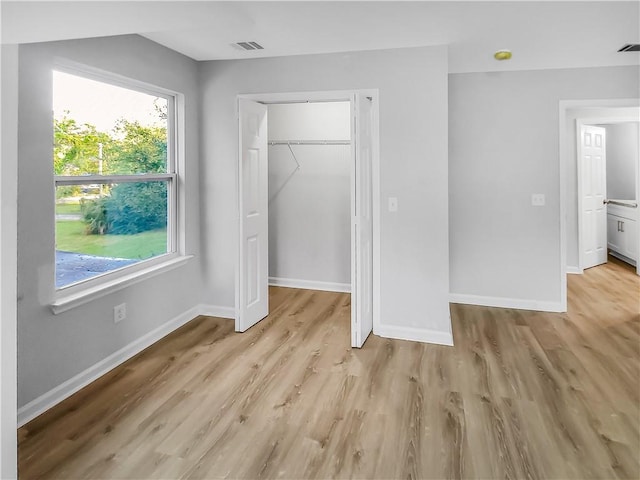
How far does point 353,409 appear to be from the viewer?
2.53 meters

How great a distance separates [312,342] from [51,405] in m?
1.82

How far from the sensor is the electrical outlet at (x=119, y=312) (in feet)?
10.0

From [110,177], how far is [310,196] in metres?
2.61

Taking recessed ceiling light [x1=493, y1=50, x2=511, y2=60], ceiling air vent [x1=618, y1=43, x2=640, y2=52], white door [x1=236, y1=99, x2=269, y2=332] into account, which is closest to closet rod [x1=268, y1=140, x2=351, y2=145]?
white door [x1=236, y1=99, x2=269, y2=332]

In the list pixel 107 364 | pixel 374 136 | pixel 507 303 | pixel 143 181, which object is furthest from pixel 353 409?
pixel 507 303

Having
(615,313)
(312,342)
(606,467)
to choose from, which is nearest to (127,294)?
(312,342)

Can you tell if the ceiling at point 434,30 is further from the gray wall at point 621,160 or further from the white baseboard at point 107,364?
the gray wall at point 621,160

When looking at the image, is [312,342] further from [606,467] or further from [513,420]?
[606,467]

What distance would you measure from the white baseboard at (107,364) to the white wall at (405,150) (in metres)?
0.79

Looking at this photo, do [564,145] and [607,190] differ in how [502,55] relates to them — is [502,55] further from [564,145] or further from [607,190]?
[607,190]

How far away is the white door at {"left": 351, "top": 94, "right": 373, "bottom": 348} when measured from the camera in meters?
3.31

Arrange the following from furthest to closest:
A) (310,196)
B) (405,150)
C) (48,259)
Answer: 1. (310,196)
2. (405,150)
3. (48,259)

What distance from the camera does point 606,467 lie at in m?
1.99

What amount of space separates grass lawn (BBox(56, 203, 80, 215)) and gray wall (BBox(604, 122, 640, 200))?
7.05 meters
